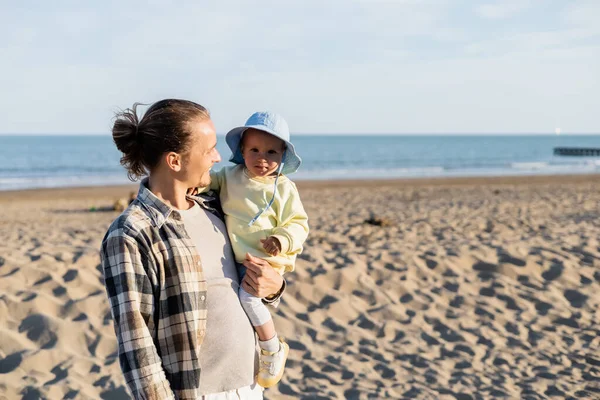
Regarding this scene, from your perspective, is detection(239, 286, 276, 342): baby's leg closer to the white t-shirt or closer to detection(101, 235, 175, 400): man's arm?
the white t-shirt

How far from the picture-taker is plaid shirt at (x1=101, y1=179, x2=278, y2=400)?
188 centimetres

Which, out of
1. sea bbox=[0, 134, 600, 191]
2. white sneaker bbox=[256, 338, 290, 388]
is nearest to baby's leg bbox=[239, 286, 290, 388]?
white sneaker bbox=[256, 338, 290, 388]

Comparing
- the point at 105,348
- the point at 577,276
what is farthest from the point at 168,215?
the point at 577,276

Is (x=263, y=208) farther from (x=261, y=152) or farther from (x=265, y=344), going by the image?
(x=265, y=344)

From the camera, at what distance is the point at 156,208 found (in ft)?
6.59

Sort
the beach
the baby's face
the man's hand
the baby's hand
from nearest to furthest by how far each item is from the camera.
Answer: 1. the man's hand
2. the baby's hand
3. the baby's face
4. the beach

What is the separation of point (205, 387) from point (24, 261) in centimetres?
515

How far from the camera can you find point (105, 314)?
5.45m

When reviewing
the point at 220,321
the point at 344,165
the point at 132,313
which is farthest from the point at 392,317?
the point at 344,165

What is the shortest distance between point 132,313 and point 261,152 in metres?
0.83

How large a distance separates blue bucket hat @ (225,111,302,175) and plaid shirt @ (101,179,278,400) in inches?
19.8

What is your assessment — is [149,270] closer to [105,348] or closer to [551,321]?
[105,348]

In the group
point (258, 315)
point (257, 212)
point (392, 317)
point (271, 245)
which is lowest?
point (392, 317)

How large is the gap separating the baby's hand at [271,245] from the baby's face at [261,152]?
0.28 meters
